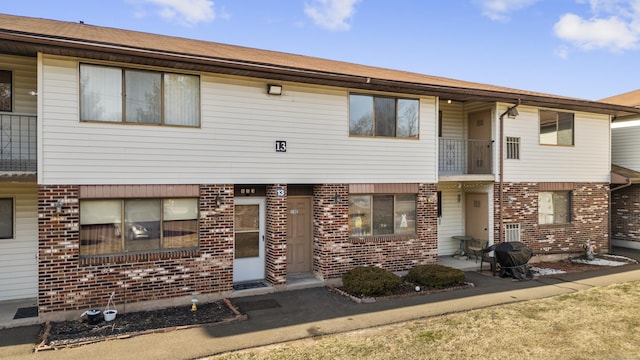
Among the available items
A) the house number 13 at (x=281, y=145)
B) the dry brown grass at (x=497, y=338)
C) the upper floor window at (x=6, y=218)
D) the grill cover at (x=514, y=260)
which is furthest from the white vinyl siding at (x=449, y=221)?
the upper floor window at (x=6, y=218)

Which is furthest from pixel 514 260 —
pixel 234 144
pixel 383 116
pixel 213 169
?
pixel 213 169

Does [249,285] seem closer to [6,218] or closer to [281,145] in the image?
[281,145]

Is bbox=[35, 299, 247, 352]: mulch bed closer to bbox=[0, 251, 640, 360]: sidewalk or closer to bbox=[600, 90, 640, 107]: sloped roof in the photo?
bbox=[0, 251, 640, 360]: sidewalk

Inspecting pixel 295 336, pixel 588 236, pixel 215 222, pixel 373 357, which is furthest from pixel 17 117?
pixel 588 236

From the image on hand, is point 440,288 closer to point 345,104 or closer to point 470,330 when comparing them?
point 470,330

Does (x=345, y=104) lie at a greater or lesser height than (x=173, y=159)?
greater

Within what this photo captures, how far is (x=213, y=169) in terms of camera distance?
957 centimetres

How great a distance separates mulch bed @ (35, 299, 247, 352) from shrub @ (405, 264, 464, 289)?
4.72m

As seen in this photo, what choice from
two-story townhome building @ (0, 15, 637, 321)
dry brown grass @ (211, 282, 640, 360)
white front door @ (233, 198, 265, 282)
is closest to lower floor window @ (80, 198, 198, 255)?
two-story townhome building @ (0, 15, 637, 321)

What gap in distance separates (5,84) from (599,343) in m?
12.9

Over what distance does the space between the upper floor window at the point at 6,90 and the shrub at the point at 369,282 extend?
28.2ft

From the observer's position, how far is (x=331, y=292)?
10.3 m

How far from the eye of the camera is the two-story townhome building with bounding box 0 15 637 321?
8.23 m

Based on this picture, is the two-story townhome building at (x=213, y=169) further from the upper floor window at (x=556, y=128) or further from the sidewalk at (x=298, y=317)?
the sidewalk at (x=298, y=317)
